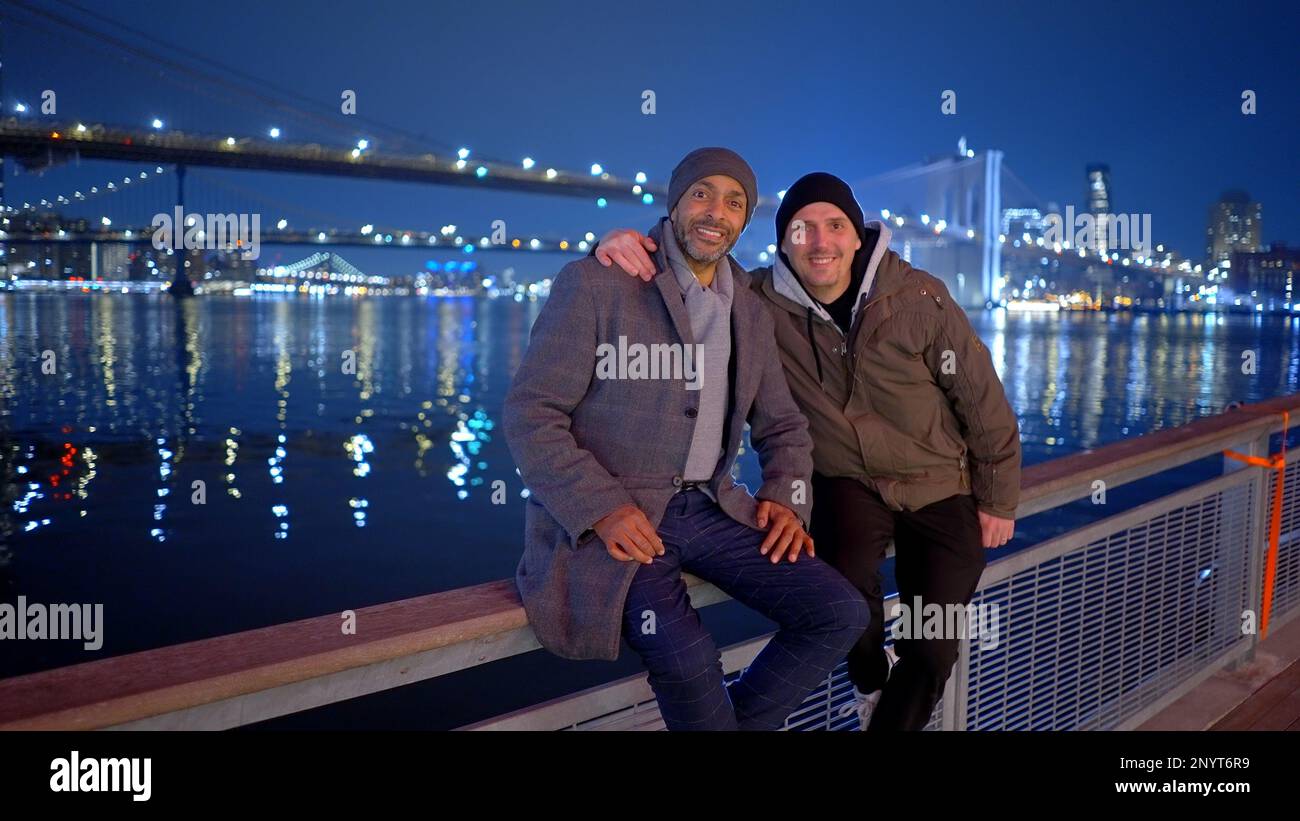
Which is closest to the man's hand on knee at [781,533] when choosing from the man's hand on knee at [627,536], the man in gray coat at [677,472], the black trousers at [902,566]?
the man in gray coat at [677,472]

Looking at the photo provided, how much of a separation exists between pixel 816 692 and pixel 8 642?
6.87m

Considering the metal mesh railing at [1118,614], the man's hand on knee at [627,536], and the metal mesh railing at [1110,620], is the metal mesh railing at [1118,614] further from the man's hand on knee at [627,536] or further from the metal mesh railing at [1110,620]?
the man's hand on knee at [627,536]

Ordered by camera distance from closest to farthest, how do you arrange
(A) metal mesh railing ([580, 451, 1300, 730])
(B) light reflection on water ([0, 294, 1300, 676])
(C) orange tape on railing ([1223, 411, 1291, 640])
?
(A) metal mesh railing ([580, 451, 1300, 730])
(C) orange tape on railing ([1223, 411, 1291, 640])
(B) light reflection on water ([0, 294, 1300, 676])

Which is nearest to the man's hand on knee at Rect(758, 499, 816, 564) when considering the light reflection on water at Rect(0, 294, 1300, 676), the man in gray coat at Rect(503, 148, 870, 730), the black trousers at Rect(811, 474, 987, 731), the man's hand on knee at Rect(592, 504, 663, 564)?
the man in gray coat at Rect(503, 148, 870, 730)

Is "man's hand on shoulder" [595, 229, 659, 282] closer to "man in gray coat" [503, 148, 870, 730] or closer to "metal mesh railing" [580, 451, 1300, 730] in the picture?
"man in gray coat" [503, 148, 870, 730]

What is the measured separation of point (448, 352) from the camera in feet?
105

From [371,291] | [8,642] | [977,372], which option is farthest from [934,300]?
[371,291]

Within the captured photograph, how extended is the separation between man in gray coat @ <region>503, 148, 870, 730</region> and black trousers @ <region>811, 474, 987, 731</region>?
13cm

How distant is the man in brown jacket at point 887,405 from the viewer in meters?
2.04

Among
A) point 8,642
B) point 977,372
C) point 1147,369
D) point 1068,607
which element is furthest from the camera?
point 1147,369

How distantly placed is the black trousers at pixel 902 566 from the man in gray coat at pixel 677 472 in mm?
127

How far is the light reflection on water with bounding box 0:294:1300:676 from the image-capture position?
779cm
